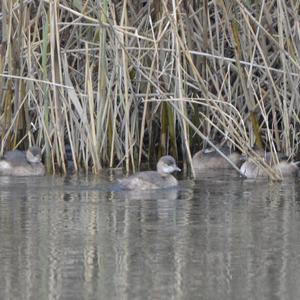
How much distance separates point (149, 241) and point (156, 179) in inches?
107

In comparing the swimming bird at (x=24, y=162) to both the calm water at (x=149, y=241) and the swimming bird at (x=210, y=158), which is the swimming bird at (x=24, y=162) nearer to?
the calm water at (x=149, y=241)

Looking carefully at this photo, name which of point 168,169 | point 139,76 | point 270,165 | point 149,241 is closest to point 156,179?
point 168,169

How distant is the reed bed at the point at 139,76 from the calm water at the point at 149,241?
0.64 m

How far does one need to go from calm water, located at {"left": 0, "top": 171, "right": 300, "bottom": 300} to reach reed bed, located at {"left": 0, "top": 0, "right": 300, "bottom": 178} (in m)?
0.64

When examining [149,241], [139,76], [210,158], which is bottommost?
[149,241]

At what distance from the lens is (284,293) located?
6.35m

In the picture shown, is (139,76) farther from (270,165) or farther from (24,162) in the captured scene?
(270,165)

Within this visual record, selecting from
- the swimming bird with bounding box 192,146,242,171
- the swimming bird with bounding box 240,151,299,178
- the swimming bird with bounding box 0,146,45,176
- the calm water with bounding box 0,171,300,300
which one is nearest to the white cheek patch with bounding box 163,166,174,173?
the calm water with bounding box 0,171,300,300

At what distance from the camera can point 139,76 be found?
38.6ft

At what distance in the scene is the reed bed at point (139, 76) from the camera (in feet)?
36.0

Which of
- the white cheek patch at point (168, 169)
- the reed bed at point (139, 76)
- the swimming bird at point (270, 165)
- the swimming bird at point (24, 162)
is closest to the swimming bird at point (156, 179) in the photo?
the white cheek patch at point (168, 169)

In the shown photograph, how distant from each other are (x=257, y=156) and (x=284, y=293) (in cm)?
416

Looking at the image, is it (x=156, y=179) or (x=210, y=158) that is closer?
(x=156, y=179)

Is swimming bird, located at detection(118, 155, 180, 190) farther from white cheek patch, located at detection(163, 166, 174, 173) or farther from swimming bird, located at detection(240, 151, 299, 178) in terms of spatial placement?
swimming bird, located at detection(240, 151, 299, 178)
